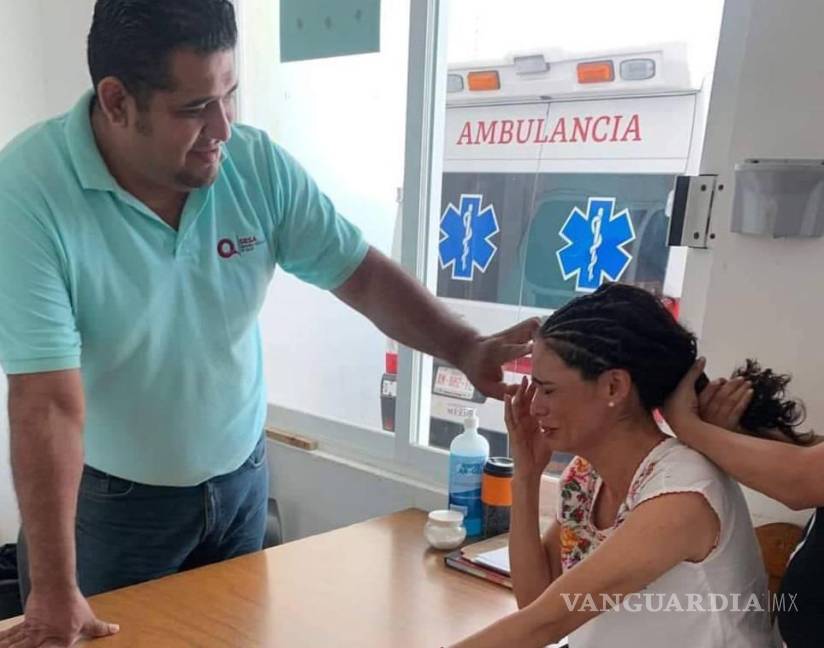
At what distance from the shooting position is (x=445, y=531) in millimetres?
1613

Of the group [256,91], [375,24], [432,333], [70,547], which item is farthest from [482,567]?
[256,91]

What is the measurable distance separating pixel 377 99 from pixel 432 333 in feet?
3.26

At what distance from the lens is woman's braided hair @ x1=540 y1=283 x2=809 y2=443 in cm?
103

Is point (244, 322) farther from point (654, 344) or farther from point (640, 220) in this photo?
point (640, 220)

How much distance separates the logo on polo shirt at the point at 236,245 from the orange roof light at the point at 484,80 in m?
1.38

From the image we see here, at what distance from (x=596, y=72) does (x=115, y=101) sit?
61.1 inches

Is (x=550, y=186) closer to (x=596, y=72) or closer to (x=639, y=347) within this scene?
(x=596, y=72)

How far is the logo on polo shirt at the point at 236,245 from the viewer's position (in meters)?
1.45

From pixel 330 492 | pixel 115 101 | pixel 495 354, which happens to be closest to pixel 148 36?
pixel 115 101

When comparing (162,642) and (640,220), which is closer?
(162,642)

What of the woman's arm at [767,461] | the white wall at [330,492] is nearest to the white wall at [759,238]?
the woman's arm at [767,461]

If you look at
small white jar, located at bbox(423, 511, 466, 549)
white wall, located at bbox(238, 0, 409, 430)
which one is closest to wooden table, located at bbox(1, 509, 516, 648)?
small white jar, located at bbox(423, 511, 466, 549)

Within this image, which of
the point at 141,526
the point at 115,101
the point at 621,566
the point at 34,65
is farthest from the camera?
the point at 34,65

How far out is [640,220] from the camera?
7.13 ft
